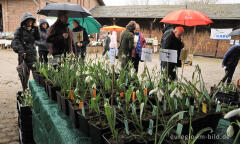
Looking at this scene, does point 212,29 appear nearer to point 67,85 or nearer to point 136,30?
point 136,30

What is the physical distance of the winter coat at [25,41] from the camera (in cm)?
375

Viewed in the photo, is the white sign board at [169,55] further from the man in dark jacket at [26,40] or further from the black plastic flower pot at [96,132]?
the man in dark jacket at [26,40]

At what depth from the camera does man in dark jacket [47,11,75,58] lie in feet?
10.8

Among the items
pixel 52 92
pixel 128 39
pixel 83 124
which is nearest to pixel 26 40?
pixel 128 39

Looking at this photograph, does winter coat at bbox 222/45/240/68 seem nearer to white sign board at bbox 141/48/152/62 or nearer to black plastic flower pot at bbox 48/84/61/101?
white sign board at bbox 141/48/152/62

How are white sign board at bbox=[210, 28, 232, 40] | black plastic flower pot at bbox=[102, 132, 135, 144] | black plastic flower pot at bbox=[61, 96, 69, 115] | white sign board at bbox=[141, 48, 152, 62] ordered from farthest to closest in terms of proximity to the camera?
white sign board at bbox=[210, 28, 232, 40], white sign board at bbox=[141, 48, 152, 62], black plastic flower pot at bbox=[61, 96, 69, 115], black plastic flower pot at bbox=[102, 132, 135, 144]

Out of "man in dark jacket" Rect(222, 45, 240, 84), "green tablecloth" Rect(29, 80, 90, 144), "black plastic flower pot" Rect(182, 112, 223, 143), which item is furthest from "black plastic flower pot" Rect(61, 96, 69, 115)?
"man in dark jacket" Rect(222, 45, 240, 84)

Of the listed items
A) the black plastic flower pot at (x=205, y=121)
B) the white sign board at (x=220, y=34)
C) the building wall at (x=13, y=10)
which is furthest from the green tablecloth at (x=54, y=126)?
the building wall at (x=13, y=10)

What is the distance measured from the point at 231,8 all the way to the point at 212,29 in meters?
3.09

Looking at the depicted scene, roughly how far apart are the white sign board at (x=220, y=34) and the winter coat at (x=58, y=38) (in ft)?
44.0

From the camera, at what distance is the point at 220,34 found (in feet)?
45.8

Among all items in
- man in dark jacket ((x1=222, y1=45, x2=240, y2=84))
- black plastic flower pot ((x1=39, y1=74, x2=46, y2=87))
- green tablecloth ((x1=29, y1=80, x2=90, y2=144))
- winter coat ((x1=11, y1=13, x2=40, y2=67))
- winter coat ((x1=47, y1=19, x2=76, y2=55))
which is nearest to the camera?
green tablecloth ((x1=29, y1=80, x2=90, y2=144))

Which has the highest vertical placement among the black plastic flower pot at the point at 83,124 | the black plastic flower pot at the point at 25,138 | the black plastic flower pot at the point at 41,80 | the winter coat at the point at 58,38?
the winter coat at the point at 58,38

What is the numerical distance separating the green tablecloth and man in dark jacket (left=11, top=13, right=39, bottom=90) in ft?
6.04
